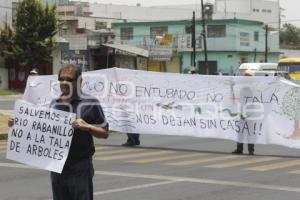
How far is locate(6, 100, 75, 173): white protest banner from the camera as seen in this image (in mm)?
6008

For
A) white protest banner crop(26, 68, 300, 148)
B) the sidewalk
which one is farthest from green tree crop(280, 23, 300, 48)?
white protest banner crop(26, 68, 300, 148)

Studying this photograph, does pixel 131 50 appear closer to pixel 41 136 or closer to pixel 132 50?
pixel 132 50

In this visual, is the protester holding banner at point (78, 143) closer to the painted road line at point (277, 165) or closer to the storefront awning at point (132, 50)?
the painted road line at point (277, 165)

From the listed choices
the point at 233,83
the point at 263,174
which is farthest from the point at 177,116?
the point at 263,174

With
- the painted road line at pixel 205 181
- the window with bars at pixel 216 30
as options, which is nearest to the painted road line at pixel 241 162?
the painted road line at pixel 205 181

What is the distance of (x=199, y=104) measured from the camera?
1670cm

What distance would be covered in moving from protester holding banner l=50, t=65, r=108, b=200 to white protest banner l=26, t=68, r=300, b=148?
9969 mm

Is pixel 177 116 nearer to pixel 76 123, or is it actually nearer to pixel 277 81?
pixel 277 81

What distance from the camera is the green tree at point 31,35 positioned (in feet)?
159

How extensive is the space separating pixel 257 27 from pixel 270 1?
161ft

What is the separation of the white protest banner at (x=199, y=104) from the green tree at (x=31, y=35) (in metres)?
30.3

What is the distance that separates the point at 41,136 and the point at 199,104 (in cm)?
1059

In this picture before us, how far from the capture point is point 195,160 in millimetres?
13922

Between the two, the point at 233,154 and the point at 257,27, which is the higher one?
the point at 257,27
